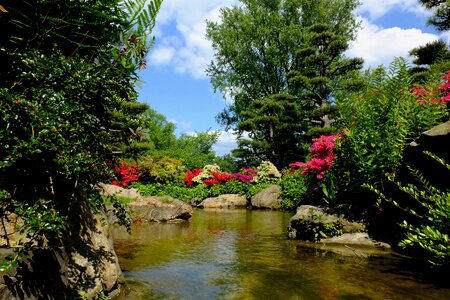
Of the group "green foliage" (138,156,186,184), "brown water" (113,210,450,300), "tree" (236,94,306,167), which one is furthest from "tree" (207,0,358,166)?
"brown water" (113,210,450,300)

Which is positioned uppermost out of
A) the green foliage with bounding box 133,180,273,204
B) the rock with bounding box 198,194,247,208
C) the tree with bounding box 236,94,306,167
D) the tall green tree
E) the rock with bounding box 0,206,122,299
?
the tall green tree

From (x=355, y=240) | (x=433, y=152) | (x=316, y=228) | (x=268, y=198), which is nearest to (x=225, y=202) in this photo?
(x=268, y=198)

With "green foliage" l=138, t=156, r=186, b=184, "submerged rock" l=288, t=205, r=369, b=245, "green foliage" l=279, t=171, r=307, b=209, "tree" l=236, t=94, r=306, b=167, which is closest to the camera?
"submerged rock" l=288, t=205, r=369, b=245

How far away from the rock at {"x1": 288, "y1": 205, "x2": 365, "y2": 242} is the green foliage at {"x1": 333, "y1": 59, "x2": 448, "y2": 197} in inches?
33.4

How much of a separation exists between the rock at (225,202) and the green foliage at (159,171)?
279 centimetres

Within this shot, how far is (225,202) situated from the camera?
19.9 m

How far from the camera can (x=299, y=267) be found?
5523mm

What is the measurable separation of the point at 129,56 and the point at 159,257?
401 centimetres

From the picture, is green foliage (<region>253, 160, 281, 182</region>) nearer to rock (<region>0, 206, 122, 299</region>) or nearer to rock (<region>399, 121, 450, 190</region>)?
rock (<region>399, 121, 450, 190</region>)

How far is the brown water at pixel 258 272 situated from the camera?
168 inches

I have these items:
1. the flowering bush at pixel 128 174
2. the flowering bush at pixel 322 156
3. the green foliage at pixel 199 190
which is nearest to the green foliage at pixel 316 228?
the flowering bush at pixel 322 156

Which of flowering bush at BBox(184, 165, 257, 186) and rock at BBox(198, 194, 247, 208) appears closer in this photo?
rock at BBox(198, 194, 247, 208)

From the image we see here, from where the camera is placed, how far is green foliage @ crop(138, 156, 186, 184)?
20.8 metres

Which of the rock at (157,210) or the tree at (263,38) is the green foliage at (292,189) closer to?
the rock at (157,210)
